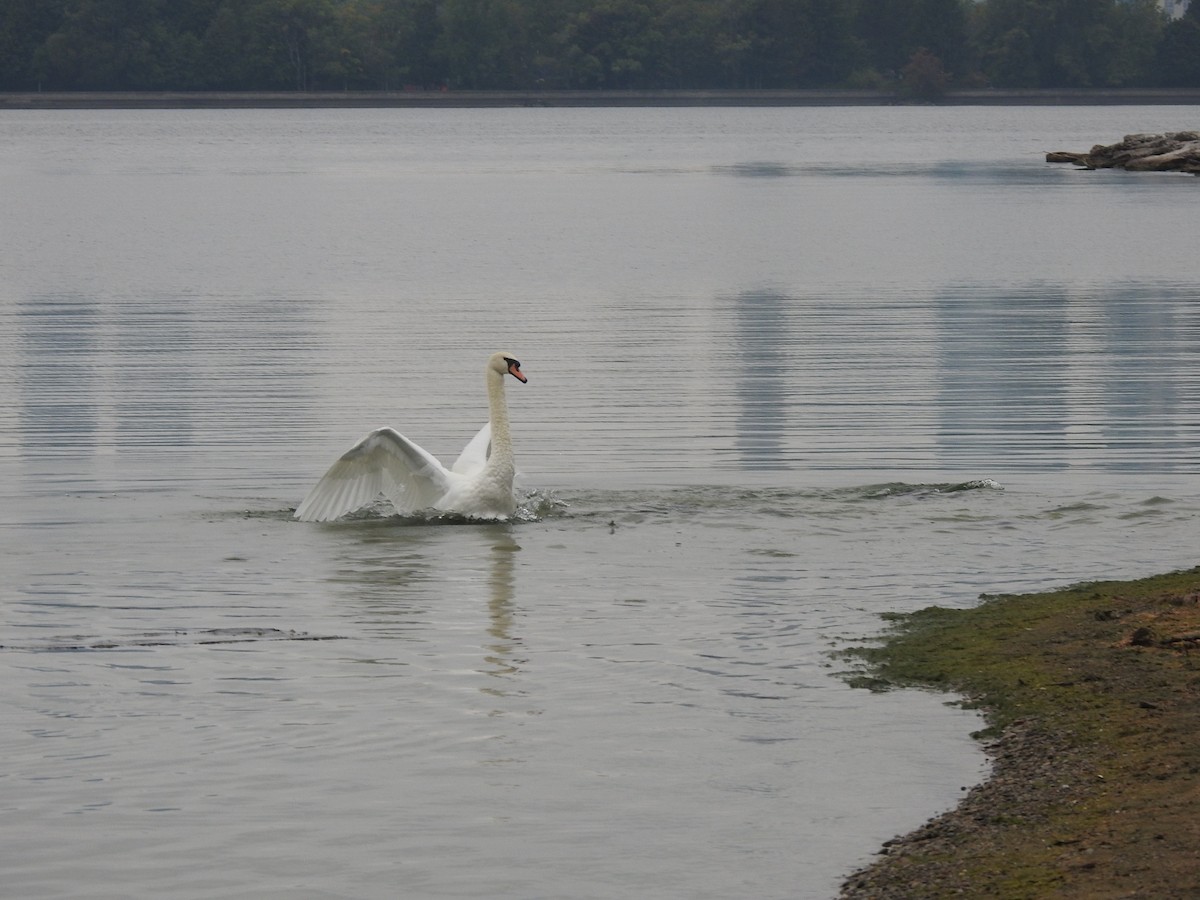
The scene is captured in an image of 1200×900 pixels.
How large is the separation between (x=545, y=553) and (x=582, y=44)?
17927 cm

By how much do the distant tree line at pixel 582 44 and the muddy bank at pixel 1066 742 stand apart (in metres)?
173

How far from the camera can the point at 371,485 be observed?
1473 centimetres

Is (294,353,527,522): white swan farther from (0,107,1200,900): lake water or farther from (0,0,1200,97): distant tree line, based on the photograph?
(0,0,1200,97): distant tree line

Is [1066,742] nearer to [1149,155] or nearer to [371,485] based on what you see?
[371,485]

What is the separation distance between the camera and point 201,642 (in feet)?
36.3

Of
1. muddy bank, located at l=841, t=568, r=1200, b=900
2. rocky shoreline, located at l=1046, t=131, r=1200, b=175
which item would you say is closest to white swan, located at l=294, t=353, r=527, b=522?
muddy bank, located at l=841, t=568, r=1200, b=900

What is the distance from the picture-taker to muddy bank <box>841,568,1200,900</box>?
7.10m

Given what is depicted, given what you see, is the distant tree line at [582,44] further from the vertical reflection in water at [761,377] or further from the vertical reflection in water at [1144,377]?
the vertical reflection in water at [1144,377]

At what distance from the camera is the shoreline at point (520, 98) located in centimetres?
18538

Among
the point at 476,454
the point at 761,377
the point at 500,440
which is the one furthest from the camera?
the point at 761,377

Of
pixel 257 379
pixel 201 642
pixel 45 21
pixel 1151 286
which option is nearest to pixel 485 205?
pixel 1151 286

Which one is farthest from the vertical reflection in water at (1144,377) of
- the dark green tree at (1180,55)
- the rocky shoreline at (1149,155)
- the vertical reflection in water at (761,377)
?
the dark green tree at (1180,55)

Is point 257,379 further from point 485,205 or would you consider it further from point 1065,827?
point 485,205

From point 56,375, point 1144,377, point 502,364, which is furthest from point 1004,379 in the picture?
point 56,375
